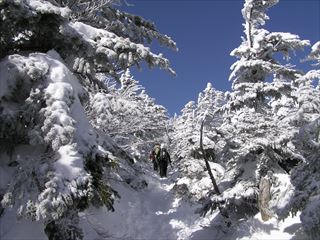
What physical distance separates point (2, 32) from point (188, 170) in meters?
11.2

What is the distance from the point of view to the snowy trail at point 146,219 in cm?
1135

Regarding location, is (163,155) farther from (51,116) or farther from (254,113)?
(51,116)

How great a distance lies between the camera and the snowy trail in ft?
37.2

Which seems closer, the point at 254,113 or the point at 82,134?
the point at 82,134

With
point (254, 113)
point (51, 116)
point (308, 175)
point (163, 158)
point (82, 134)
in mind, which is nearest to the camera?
point (51, 116)

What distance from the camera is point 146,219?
13625 mm

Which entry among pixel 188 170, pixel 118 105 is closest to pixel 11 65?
pixel 118 105

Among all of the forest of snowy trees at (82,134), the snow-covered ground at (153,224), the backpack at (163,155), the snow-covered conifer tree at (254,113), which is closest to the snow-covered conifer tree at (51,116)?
the forest of snowy trees at (82,134)

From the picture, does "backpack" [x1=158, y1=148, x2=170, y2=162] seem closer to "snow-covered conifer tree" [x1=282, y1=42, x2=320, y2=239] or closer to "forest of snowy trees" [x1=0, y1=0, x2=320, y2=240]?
"forest of snowy trees" [x1=0, y1=0, x2=320, y2=240]

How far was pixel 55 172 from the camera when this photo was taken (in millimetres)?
6215

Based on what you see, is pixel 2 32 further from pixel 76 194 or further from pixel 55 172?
pixel 76 194

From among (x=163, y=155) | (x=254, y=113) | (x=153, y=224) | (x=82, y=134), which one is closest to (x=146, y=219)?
(x=153, y=224)

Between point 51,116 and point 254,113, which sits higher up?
point 254,113

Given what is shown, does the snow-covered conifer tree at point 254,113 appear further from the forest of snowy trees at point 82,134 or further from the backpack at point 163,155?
the backpack at point 163,155
